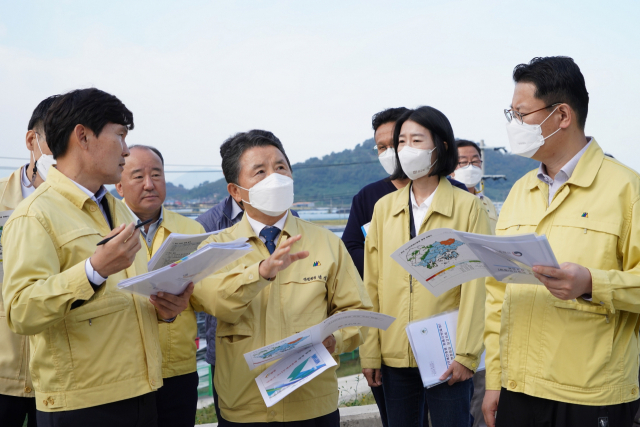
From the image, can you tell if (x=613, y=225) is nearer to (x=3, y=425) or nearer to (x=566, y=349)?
(x=566, y=349)

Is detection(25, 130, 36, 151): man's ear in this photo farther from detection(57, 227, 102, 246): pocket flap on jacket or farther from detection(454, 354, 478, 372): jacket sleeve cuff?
detection(454, 354, 478, 372): jacket sleeve cuff

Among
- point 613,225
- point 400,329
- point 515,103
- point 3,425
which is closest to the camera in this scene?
point 613,225

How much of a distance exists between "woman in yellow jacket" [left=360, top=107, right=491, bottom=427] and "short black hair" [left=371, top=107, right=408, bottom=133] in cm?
72

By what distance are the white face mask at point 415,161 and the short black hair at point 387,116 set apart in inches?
36.5

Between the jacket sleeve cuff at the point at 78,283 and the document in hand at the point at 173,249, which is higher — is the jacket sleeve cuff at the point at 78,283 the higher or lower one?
the lower one

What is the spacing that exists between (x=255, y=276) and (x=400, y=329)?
3.72 ft

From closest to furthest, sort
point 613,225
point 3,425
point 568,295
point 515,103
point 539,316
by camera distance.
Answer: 1. point 568,295
2. point 613,225
3. point 539,316
4. point 515,103
5. point 3,425

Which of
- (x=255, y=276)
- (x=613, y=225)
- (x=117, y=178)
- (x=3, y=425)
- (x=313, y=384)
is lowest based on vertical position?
(x=3, y=425)

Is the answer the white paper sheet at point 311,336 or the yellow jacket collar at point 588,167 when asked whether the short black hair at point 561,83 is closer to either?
the yellow jacket collar at point 588,167

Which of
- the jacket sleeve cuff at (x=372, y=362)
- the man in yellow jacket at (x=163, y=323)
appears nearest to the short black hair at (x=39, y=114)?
the man in yellow jacket at (x=163, y=323)

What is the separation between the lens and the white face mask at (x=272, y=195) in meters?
2.69

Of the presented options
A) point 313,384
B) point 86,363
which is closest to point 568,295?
point 313,384

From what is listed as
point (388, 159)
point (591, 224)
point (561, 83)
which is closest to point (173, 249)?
point (591, 224)

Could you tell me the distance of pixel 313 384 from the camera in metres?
2.52
